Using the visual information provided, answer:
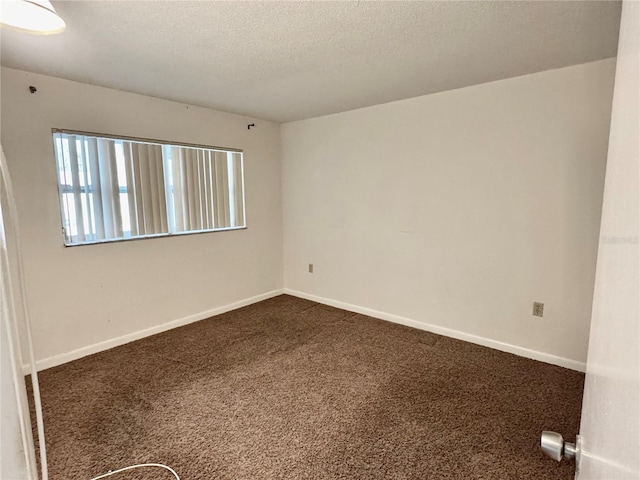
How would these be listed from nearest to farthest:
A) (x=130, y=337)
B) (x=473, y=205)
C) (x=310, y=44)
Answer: (x=310, y=44) → (x=473, y=205) → (x=130, y=337)

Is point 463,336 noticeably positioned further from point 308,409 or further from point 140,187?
point 140,187

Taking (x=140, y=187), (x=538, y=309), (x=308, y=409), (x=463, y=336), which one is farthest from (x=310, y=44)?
(x=463, y=336)

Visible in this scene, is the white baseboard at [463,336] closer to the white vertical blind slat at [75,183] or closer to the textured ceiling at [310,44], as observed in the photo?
the textured ceiling at [310,44]

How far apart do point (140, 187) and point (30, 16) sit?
1709 millimetres

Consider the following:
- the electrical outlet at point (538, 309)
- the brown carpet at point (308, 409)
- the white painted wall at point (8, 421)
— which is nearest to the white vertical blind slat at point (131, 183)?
the brown carpet at point (308, 409)

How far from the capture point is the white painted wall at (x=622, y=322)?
1.21ft

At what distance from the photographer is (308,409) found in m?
2.05

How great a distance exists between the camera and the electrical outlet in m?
2.63

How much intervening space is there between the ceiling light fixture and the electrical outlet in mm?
3344

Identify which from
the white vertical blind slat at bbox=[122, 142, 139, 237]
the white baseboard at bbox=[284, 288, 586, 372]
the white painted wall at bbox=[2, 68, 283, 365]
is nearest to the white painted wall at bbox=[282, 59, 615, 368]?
the white baseboard at bbox=[284, 288, 586, 372]

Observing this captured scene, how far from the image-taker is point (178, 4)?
1.55m

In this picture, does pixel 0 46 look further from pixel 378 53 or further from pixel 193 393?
pixel 193 393

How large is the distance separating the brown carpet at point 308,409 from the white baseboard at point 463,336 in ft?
0.31

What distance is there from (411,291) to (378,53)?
213 centimetres
